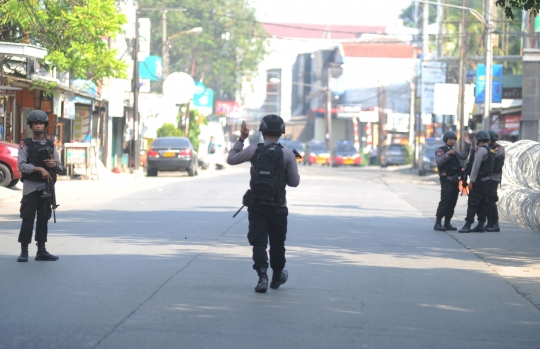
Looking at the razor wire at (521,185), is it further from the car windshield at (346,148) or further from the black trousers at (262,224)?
the car windshield at (346,148)

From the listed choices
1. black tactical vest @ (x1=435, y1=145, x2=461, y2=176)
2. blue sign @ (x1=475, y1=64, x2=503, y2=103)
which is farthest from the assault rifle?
blue sign @ (x1=475, y1=64, x2=503, y2=103)

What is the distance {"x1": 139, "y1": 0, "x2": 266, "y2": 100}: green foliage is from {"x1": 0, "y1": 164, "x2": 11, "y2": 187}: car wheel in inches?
1732

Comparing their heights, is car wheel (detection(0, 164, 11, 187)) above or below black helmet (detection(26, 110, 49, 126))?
below

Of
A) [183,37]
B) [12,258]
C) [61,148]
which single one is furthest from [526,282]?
[183,37]

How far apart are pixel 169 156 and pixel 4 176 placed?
12491mm

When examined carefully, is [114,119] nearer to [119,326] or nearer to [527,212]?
[527,212]

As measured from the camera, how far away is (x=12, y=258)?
10.8 metres

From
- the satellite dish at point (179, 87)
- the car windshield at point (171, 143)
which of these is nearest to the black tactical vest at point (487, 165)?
the car windshield at point (171, 143)

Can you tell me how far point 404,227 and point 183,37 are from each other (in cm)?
5751

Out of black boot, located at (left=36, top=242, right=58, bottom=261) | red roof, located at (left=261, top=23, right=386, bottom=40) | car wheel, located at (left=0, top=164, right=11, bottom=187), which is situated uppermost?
red roof, located at (left=261, top=23, right=386, bottom=40)

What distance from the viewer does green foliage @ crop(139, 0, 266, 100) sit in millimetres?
70500

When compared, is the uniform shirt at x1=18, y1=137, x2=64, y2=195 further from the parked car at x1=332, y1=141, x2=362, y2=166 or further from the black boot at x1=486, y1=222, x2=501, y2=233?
the parked car at x1=332, y1=141, x2=362, y2=166

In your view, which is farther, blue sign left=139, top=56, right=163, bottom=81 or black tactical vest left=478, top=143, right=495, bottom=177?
blue sign left=139, top=56, right=163, bottom=81

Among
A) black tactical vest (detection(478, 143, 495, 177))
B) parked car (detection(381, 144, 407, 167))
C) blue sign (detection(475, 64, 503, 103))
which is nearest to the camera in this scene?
black tactical vest (detection(478, 143, 495, 177))
